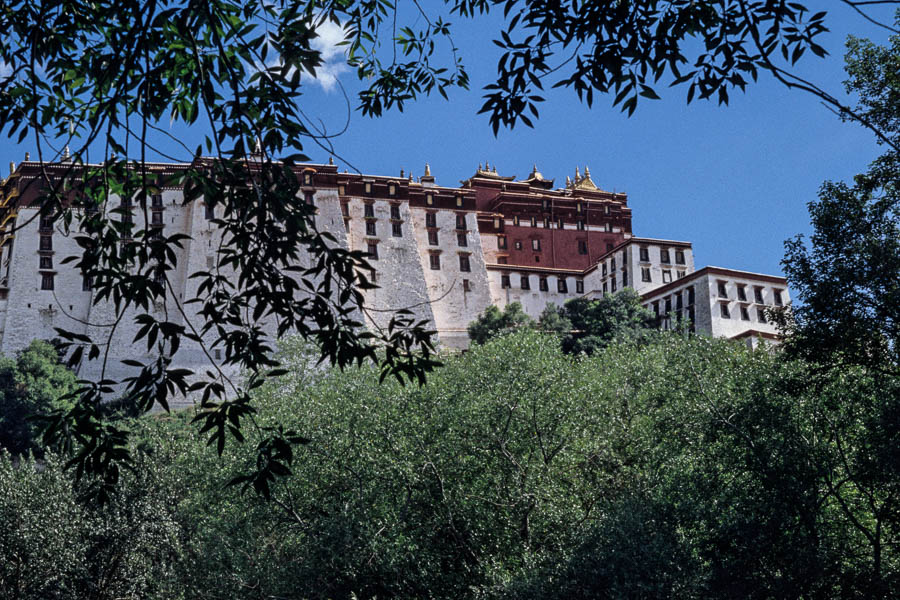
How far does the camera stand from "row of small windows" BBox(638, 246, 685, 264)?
66500 mm

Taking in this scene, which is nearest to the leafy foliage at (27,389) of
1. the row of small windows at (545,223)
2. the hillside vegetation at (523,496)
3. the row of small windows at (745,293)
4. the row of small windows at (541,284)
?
the hillside vegetation at (523,496)

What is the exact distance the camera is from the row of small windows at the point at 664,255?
66.5 m

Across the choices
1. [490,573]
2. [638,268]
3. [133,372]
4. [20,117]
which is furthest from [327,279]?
[638,268]

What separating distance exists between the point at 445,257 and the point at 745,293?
879 inches

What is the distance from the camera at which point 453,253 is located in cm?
7031

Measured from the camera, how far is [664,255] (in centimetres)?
6769

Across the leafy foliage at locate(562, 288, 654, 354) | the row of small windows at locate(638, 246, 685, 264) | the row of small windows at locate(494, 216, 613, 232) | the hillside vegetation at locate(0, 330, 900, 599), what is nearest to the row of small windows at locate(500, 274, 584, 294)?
the row of small windows at locate(494, 216, 613, 232)

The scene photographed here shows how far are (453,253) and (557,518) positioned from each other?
52.2 metres

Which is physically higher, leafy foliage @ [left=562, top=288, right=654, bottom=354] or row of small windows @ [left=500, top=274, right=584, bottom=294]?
row of small windows @ [left=500, top=274, right=584, bottom=294]

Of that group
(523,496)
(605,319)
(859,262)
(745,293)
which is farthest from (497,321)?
(859,262)

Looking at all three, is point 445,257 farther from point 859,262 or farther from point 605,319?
point 859,262

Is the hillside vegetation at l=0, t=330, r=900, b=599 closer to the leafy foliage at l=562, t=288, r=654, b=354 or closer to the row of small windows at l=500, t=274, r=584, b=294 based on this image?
the leafy foliage at l=562, t=288, r=654, b=354

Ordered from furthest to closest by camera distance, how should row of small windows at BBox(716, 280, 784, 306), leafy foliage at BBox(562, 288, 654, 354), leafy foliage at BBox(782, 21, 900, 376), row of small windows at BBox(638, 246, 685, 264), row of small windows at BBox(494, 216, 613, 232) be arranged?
row of small windows at BBox(494, 216, 613, 232) < row of small windows at BBox(638, 246, 685, 264) < row of small windows at BBox(716, 280, 784, 306) < leafy foliage at BBox(562, 288, 654, 354) < leafy foliage at BBox(782, 21, 900, 376)

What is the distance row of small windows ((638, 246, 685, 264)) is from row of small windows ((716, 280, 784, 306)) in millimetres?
8202
